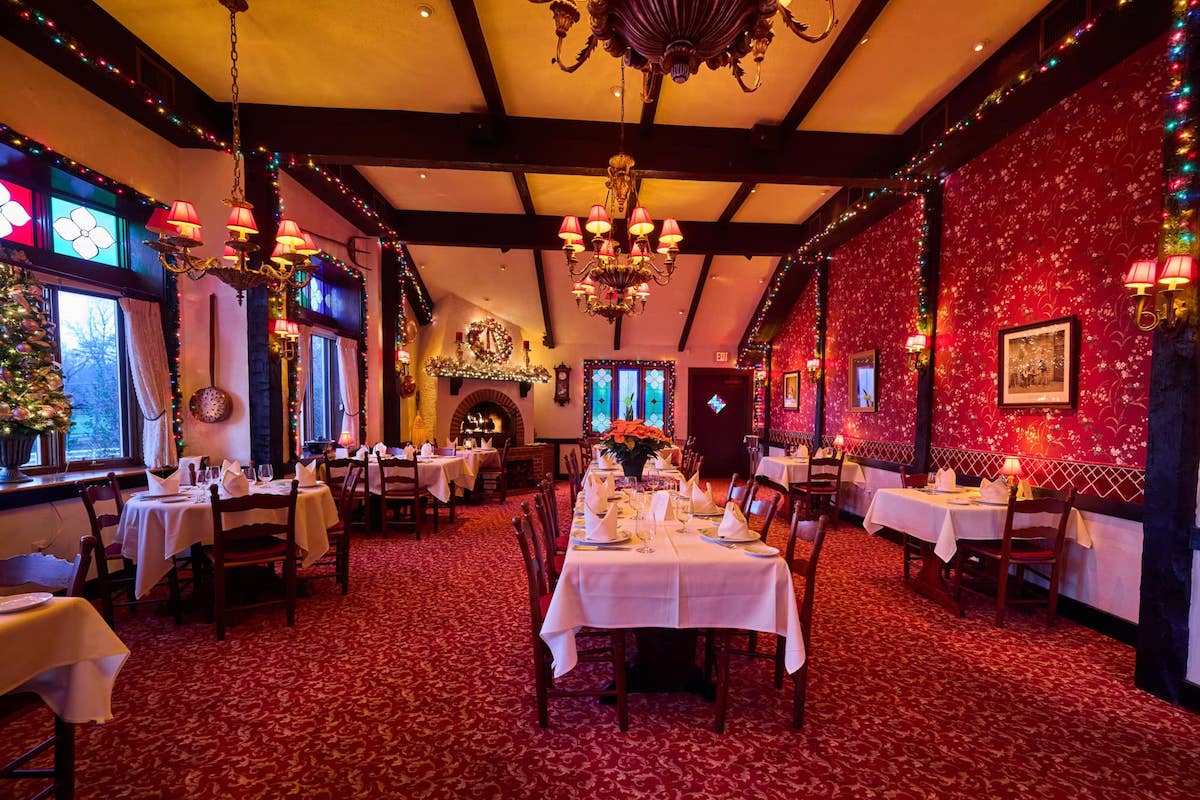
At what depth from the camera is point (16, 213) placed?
3834mm

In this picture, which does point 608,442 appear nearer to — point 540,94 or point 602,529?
point 602,529

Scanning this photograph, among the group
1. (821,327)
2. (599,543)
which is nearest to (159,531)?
(599,543)

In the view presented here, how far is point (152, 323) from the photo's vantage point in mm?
4809

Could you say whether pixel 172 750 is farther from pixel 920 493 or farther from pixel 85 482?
pixel 920 493

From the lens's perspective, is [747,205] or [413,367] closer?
[747,205]

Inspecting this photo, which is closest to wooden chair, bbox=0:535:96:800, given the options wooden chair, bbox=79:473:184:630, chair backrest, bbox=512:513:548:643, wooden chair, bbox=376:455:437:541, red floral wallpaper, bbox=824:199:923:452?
wooden chair, bbox=79:473:184:630

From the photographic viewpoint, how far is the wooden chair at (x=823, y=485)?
6.80 m

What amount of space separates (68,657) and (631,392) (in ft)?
35.7

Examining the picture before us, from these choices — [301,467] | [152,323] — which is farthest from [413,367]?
[301,467]

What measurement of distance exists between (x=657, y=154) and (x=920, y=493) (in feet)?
13.7

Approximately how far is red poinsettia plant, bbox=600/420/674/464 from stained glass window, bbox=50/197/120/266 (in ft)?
15.2

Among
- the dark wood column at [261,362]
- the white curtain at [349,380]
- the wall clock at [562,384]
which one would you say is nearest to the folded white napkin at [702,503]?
the dark wood column at [261,362]

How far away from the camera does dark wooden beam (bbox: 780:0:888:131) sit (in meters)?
3.78

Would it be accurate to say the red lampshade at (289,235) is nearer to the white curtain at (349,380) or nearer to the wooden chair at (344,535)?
the wooden chair at (344,535)
